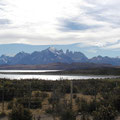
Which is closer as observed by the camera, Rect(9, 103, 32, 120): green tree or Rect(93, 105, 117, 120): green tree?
Rect(93, 105, 117, 120): green tree

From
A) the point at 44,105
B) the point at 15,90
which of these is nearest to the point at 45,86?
the point at 15,90

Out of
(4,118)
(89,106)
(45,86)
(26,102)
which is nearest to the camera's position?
(4,118)

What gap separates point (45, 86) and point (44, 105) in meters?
13.3

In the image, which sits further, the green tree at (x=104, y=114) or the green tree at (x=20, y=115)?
the green tree at (x=20, y=115)

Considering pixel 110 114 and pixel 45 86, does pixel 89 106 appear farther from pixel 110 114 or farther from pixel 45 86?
pixel 45 86

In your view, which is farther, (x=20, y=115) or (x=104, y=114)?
(x=20, y=115)

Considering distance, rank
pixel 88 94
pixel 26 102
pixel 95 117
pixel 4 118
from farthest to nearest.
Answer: pixel 88 94, pixel 26 102, pixel 4 118, pixel 95 117

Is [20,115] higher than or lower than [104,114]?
lower

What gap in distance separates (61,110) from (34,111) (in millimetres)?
4910

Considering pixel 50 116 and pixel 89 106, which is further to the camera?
pixel 89 106

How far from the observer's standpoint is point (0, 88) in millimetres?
26141

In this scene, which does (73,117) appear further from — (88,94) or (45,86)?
(45,86)

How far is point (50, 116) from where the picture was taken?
58.8ft

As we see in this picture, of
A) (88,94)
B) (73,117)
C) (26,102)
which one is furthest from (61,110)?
(88,94)
